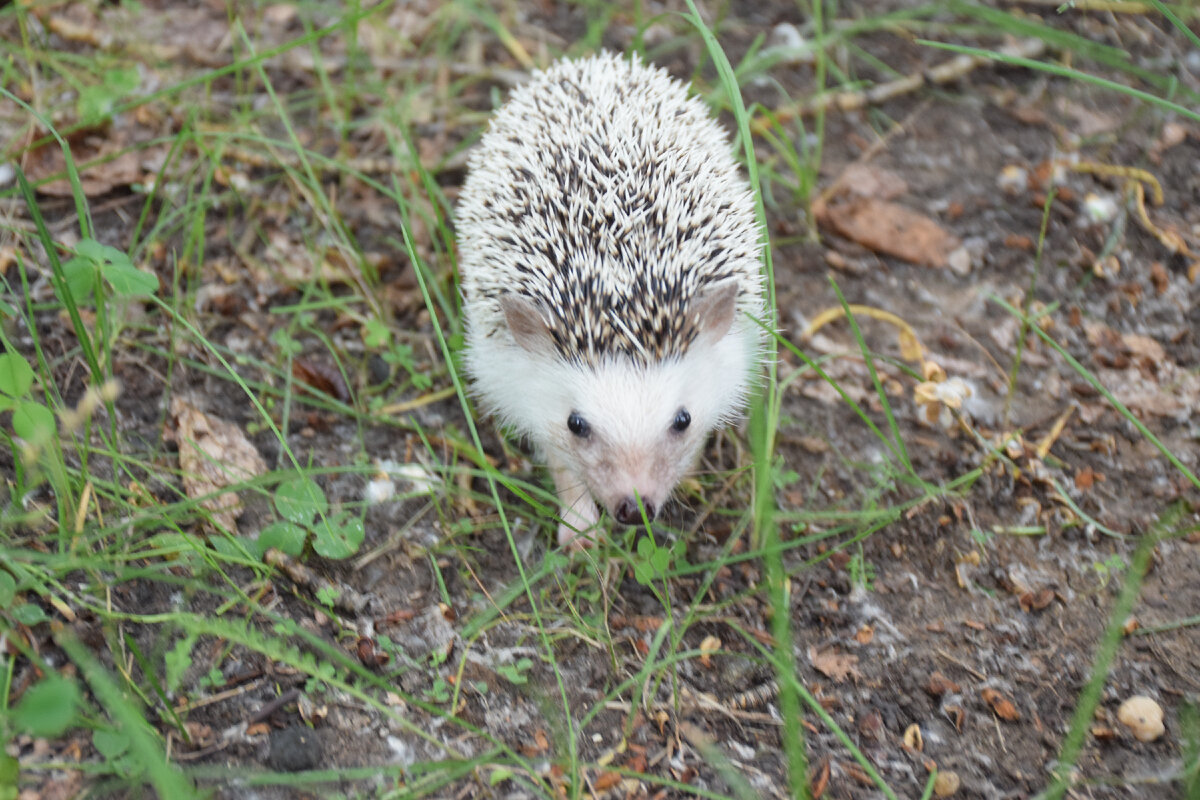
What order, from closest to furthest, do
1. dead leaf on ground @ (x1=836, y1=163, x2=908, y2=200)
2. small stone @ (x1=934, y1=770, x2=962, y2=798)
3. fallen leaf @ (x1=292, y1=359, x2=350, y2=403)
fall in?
small stone @ (x1=934, y1=770, x2=962, y2=798), fallen leaf @ (x1=292, y1=359, x2=350, y2=403), dead leaf on ground @ (x1=836, y1=163, x2=908, y2=200)

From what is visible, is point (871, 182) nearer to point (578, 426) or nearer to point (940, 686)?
point (578, 426)

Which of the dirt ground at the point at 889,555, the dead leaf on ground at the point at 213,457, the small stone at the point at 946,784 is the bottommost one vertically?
the small stone at the point at 946,784

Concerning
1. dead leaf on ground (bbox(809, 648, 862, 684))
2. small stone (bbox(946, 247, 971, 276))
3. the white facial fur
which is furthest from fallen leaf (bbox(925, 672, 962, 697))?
small stone (bbox(946, 247, 971, 276))

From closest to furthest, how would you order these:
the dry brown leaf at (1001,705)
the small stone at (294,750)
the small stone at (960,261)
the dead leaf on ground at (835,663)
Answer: the small stone at (294,750), the dry brown leaf at (1001,705), the dead leaf on ground at (835,663), the small stone at (960,261)

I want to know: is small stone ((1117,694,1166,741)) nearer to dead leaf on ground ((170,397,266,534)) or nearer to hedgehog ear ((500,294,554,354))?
hedgehog ear ((500,294,554,354))

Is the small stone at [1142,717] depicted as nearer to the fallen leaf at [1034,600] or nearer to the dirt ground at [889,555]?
the dirt ground at [889,555]

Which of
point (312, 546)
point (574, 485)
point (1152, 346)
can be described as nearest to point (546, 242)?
point (574, 485)

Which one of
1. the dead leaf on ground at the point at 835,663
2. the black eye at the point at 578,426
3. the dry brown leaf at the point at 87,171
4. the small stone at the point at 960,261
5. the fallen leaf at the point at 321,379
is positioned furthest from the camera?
the small stone at the point at 960,261

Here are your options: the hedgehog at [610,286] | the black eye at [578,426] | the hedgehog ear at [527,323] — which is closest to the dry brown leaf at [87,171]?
the hedgehog at [610,286]
